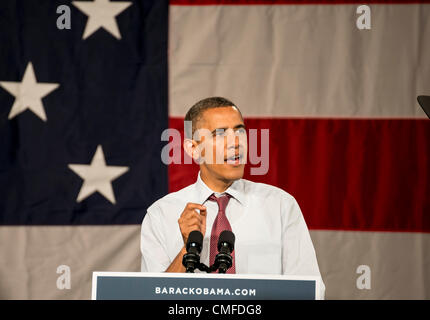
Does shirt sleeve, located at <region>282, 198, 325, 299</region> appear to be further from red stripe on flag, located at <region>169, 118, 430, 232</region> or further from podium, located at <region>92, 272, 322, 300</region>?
podium, located at <region>92, 272, 322, 300</region>

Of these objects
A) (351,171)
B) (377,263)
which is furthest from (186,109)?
(377,263)

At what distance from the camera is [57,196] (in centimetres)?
200

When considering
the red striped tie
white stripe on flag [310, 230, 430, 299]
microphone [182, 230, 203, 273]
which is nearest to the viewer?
microphone [182, 230, 203, 273]

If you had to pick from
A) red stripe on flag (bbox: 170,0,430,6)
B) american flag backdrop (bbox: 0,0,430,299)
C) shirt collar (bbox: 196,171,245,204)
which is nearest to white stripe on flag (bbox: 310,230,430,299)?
american flag backdrop (bbox: 0,0,430,299)

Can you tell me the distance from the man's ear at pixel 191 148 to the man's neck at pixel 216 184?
0.24 ft

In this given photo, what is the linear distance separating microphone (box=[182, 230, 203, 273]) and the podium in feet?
0.11

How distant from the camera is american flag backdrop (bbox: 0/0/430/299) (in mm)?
1948

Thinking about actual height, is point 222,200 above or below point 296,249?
above

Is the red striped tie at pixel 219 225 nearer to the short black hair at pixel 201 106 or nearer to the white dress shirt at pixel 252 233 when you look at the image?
the white dress shirt at pixel 252 233

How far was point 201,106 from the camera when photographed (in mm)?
1813

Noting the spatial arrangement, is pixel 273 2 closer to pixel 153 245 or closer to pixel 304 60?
pixel 304 60

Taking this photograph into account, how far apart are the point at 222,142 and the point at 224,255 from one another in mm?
690

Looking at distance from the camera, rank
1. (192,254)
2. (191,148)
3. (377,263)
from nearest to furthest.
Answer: (192,254) → (191,148) → (377,263)
